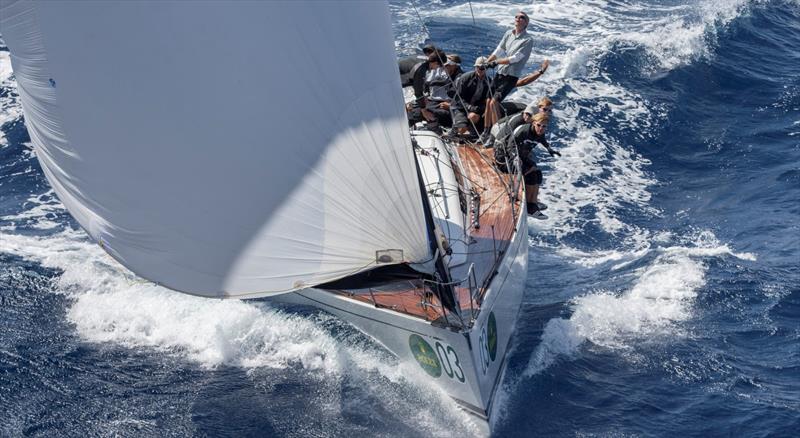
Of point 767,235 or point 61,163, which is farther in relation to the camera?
point 767,235

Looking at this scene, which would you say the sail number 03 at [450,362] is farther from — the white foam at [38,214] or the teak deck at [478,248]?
the white foam at [38,214]

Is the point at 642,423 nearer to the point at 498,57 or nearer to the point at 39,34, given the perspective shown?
the point at 498,57

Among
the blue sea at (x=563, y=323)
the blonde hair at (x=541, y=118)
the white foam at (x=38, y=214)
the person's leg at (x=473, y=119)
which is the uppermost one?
the blonde hair at (x=541, y=118)

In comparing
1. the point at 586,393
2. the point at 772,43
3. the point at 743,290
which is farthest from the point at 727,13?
the point at 586,393

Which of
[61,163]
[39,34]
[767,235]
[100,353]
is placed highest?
[39,34]

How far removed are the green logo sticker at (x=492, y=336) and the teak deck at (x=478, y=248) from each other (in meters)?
0.39

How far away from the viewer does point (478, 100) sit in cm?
1584

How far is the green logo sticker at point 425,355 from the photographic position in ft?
37.2

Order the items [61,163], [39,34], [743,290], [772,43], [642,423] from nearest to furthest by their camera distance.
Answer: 1. [39,34]
2. [61,163]
3. [642,423]
4. [743,290]
5. [772,43]

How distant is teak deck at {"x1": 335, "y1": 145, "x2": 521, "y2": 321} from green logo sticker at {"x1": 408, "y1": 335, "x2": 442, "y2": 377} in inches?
15.0

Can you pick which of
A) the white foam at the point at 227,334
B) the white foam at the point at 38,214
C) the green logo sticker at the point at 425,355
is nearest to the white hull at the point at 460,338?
the green logo sticker at the point at 425,355

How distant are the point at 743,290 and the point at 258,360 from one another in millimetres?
7338

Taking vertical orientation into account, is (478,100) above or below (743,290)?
above

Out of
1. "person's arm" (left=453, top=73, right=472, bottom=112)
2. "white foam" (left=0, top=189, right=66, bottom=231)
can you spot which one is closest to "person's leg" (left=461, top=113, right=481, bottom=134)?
"person's arm" (left=453, top=73, right=472, bottom=112)
